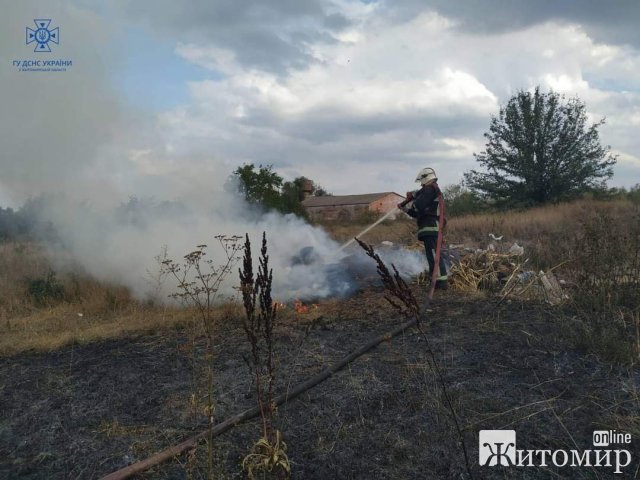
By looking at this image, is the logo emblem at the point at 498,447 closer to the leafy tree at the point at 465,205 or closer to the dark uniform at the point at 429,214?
the dark uniform at the point at 429,214

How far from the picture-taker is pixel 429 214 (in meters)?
8.66

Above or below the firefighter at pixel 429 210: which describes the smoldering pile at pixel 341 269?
below

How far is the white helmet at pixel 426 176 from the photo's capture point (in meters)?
8.77

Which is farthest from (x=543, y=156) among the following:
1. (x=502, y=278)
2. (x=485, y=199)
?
(x=502, y=278)

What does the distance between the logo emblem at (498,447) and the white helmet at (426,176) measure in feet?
18.7

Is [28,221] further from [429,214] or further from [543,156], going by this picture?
[543,156]

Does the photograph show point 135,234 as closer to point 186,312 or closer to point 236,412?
point 186,312

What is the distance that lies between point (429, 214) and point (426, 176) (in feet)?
2.32

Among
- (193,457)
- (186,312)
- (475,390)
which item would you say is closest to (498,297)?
(475,390)

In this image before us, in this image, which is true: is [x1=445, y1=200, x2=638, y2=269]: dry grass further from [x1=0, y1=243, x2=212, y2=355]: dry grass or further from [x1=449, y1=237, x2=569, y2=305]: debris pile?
[x1=0, y1=243, x2=212, y2=355]: dry grass

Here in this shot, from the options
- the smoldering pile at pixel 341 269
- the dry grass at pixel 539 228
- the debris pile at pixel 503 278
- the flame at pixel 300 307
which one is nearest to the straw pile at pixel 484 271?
the debris pile at pixel 503 278

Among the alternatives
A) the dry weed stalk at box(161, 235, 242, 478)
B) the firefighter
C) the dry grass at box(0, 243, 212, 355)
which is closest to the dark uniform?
the firefighter

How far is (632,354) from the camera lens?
4.71m

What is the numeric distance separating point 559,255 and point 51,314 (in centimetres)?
1020
